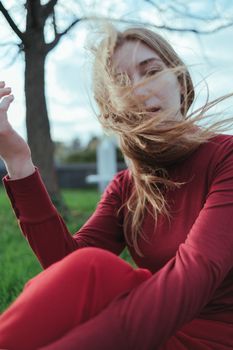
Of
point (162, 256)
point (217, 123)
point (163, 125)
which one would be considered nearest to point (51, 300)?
point (162, 256)

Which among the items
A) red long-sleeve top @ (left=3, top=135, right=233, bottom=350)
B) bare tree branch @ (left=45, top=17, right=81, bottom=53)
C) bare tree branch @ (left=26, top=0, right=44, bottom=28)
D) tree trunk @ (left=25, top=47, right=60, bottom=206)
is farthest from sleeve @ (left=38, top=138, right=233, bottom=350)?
tree trunk @ (left=25, top=47, right=60, bottom=206)

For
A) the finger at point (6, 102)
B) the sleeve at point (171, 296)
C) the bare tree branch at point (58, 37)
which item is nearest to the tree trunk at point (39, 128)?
the bare tree branch at point (58, 37)

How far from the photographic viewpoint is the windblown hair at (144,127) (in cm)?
151

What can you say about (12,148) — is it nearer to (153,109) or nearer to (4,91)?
(4,91)

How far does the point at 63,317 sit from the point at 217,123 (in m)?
0.71

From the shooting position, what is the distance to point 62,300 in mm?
1162

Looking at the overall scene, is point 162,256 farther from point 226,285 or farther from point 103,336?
point 103,336

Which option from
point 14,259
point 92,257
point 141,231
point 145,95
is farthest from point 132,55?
point 14,259

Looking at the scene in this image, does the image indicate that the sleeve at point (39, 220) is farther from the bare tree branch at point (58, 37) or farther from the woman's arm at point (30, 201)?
the bare tree branch at point (58, 37)

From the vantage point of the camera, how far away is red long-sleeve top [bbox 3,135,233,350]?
46.0 inches

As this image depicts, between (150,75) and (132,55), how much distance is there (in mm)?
86

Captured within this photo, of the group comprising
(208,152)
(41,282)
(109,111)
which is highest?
(109,111)

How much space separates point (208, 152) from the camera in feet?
5.02

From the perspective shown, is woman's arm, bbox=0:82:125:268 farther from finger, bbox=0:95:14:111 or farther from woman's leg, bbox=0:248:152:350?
woman's leg, bbox=0:248:152:350
